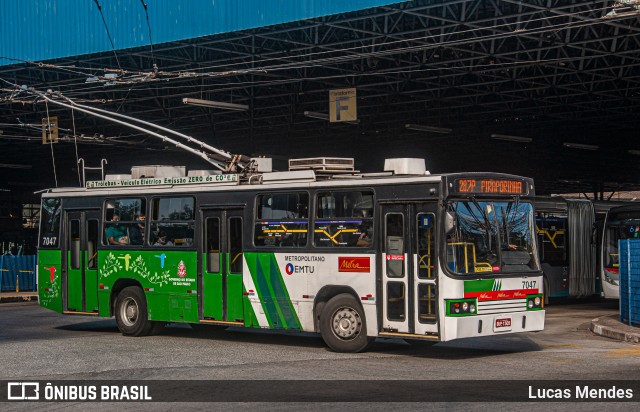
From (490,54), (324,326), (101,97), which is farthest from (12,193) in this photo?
(324,326)

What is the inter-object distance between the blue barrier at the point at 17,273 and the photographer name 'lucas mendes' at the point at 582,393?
30.6m

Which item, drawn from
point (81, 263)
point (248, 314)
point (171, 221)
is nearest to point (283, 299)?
point (248, 314)

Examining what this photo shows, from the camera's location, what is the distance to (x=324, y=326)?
1630 cm

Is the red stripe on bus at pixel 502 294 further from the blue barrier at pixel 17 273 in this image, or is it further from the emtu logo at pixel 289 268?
the blue barrier at pixel 17 273

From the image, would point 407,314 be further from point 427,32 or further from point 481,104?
point 481,104

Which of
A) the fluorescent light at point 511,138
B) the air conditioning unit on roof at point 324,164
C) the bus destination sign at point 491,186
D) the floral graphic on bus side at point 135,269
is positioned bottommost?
the floral graphic on bus side at point 135,269

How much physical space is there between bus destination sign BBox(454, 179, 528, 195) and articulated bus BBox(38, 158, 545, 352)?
0.08 ft

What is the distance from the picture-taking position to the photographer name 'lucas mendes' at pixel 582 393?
35.7 feet

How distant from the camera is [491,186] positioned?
51.5 ft

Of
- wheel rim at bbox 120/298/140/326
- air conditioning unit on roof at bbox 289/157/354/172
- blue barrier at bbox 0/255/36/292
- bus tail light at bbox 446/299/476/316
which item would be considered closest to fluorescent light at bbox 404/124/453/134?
blue barrier at bbox 0/255/36/292

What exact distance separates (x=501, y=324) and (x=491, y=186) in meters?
2.15

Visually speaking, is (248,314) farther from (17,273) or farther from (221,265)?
(17,273)

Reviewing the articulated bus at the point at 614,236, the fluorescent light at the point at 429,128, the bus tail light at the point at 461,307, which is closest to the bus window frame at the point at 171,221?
the bus tail light at the point at 461,307

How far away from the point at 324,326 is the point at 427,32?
52.8 ft
